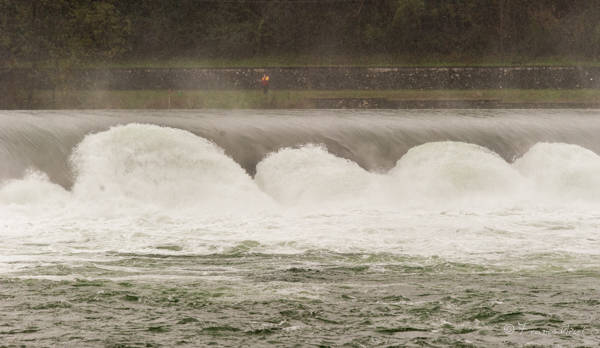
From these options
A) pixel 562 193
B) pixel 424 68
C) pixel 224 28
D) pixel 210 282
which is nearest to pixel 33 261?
pixel 210 282

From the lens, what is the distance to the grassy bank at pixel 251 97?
31.9 meters

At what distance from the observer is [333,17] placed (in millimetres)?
45781

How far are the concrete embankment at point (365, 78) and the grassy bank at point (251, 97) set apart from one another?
1.20 metres

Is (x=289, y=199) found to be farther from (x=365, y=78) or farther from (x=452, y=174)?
(x=365, y=78)

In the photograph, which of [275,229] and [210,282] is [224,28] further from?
[210,282]

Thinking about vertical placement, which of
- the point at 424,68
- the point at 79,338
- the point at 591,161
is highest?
the point at 424,68

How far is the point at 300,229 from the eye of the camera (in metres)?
14.0

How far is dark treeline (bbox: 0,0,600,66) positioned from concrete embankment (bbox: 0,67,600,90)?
3053mm

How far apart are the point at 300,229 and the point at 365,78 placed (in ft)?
85.4

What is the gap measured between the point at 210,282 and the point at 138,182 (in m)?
Answer: 5.63

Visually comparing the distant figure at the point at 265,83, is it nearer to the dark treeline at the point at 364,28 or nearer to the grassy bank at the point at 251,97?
the grassy bank at the point at 251,97

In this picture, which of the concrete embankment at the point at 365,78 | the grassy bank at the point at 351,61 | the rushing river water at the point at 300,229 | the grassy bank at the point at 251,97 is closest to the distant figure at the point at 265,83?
the grassy bank at the point at 251,97

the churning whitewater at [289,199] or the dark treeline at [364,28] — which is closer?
the churning whitewater at [289,199]

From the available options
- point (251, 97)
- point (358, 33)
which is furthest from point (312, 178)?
point (358, 33)
